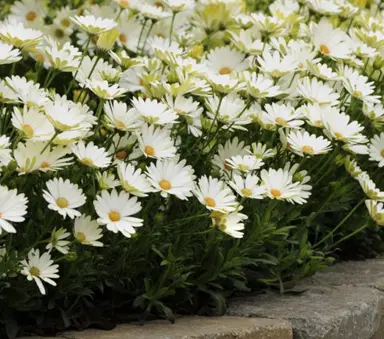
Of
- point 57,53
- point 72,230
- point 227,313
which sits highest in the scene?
point 57,53

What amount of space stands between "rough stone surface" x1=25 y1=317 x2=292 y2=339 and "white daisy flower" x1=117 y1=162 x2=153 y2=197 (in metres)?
0.34

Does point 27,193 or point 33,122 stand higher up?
point 33,122

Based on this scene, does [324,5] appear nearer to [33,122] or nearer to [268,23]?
[268,23]

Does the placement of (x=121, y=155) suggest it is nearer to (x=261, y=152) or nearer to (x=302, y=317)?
(x=261, y=152)

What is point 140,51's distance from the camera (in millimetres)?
4016

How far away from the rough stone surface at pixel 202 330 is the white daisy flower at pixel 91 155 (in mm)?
412

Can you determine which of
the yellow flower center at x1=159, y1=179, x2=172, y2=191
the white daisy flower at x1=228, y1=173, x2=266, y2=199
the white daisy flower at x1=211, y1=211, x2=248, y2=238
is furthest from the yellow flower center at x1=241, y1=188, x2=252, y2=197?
the yellow flower center at x1=159, y1=179, x2=172, y2=191

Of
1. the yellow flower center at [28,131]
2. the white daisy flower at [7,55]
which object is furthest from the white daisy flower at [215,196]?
the white daisy flower at [7,55]

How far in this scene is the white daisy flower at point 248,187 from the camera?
2.71 meters

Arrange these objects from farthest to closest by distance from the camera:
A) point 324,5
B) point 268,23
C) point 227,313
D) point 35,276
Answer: point 324,5 < point 268,23 < point 227,313 < point 35,276

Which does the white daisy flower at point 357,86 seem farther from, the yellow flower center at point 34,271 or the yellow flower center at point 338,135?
the yellow flower center at point 34,271

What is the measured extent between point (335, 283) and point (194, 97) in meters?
0.71

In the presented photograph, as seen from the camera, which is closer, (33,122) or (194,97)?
(33,122)

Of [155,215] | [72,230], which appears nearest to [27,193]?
[72,230]
